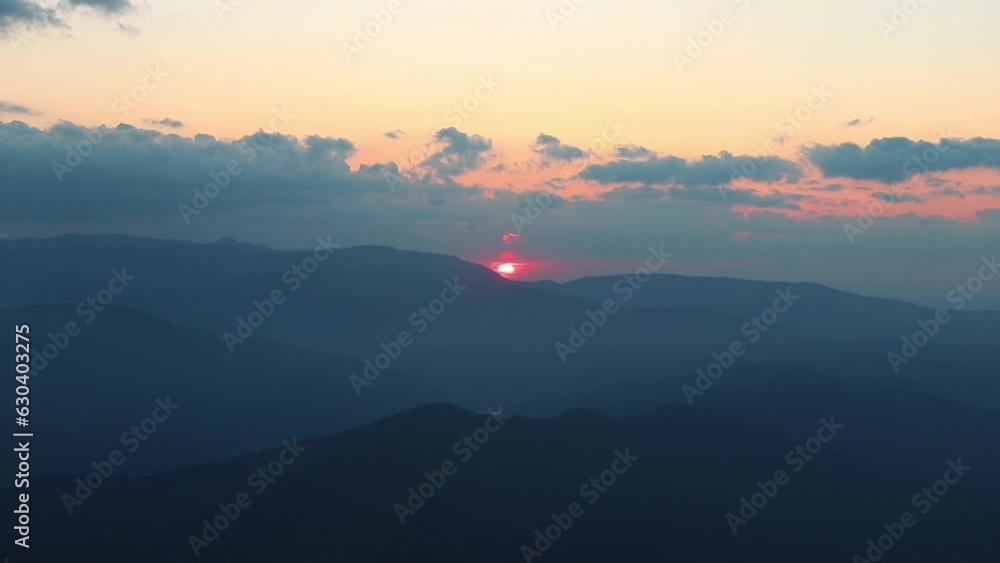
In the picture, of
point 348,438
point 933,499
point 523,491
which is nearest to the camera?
point 523,491

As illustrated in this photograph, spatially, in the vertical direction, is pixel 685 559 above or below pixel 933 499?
above

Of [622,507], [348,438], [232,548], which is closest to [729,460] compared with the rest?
[622,507]

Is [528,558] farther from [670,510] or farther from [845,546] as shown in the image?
[845,546]

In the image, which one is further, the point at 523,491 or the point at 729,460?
the point at 729,460

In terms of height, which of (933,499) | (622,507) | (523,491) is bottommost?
(933,499)

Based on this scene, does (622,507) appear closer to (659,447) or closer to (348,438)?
(659,447)

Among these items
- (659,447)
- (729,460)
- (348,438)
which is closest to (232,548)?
(348,438)

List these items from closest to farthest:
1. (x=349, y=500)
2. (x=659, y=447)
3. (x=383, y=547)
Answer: (x=383, y=547) < (x=349, y=500) < (x=659, y=447)
